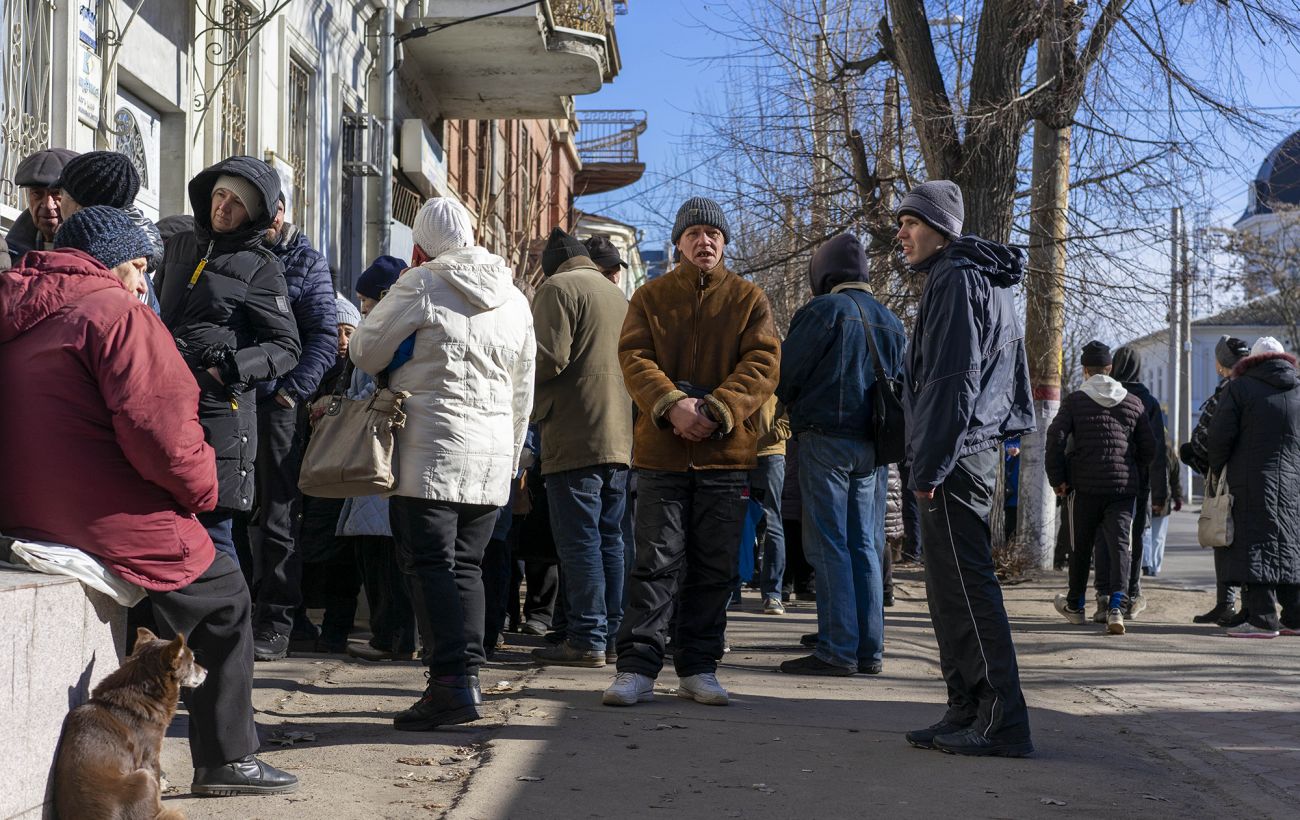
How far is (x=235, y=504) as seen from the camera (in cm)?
535

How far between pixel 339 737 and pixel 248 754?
3.23 feet

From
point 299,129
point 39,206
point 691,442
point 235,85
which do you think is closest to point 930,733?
point 691,442

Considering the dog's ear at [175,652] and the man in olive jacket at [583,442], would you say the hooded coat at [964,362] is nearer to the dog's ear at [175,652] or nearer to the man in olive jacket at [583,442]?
the man in olive jacket at [583,442]

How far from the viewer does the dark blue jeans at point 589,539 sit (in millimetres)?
7137

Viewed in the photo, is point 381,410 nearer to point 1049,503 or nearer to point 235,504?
point 235,504

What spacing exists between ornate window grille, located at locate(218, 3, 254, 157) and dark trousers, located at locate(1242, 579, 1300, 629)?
28.0 ft

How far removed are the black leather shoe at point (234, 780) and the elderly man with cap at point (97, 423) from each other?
2.17 feet

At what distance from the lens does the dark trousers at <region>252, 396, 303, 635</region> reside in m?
7.00

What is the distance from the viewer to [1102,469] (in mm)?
10156

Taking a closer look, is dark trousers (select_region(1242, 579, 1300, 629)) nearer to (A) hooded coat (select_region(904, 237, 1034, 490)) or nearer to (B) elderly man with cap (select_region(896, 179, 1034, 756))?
(A) hooded coat (select_region(904, 237, 1034, 490))

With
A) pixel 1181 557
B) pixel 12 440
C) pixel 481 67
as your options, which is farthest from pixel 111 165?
pixel 1181 557

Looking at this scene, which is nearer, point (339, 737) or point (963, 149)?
point (339, 737)

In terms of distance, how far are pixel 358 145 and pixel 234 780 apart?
12.0m

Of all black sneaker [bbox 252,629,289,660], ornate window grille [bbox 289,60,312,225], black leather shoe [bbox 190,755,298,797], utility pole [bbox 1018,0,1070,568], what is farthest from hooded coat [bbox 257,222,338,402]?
utility pole [bbox 1018,0,1070,568]
